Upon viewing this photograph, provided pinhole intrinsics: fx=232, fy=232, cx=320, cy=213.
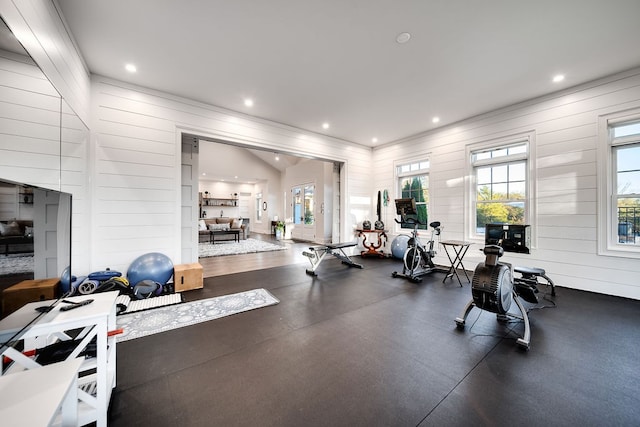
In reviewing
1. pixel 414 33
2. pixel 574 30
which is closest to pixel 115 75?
pixel 414 33

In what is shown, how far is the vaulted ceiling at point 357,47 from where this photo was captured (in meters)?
2.38

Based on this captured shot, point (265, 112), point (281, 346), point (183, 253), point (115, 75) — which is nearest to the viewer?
point (281, 346)

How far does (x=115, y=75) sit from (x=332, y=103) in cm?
345

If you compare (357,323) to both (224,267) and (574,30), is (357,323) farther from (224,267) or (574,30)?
(574,30)

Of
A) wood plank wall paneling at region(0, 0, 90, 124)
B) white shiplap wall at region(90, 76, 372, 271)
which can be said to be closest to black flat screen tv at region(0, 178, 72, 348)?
wood plank wall paneling at region(0, 0, 90, 124)

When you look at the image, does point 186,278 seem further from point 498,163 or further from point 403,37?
point 498,163

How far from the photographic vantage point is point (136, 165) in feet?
12.1

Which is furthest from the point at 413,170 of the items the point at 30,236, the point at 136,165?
the point at 30,236

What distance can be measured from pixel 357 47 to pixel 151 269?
13.9 ft

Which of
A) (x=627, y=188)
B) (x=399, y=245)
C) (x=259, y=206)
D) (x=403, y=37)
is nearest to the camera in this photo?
(x=403, y=37)

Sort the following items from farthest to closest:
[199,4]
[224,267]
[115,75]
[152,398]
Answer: [224,267] → [115,75] → [199,4] → [152,398]

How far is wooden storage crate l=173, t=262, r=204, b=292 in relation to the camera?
3.60 m

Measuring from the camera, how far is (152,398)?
1.57 m

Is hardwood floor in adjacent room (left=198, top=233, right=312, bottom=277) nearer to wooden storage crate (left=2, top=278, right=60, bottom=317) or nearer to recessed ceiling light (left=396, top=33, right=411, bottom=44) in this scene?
wooden storage crate (left=2, top=278, right=60, bottom=317)
